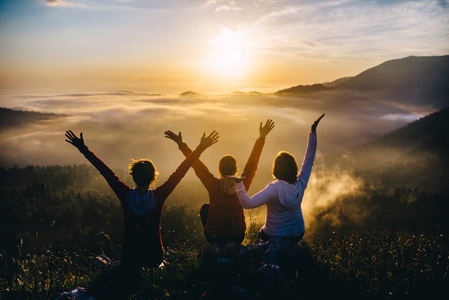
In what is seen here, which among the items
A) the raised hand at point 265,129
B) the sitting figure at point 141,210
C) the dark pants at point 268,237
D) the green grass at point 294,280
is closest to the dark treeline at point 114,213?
the raised hand at point 265,129

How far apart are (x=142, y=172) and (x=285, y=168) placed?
2.10 meters

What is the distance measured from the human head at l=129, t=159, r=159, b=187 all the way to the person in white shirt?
48.9 inches

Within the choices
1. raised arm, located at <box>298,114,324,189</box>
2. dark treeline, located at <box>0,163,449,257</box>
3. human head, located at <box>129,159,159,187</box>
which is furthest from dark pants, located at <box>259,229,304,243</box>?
dark treeline, located at <box>0,163,449,257</box>

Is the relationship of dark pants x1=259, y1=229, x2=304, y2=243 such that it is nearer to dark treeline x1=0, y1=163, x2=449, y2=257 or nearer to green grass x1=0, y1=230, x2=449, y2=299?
green grass x1=0, y1=230, x2=449, y2=299

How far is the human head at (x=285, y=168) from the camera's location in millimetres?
4480

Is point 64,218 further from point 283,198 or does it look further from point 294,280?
point 294,280

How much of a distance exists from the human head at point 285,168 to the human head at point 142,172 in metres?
1.85

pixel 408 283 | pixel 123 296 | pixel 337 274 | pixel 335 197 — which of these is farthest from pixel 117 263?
pixel 335 197

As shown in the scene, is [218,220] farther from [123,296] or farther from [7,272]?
[7,272]

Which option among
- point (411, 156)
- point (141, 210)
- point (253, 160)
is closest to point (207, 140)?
point (253, 160)

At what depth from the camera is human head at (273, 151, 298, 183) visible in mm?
4480

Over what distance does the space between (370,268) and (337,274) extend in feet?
2.28

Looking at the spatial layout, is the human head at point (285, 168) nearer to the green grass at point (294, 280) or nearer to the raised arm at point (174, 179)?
the green grass at point (294, 280)

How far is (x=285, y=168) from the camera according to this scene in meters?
4.48
